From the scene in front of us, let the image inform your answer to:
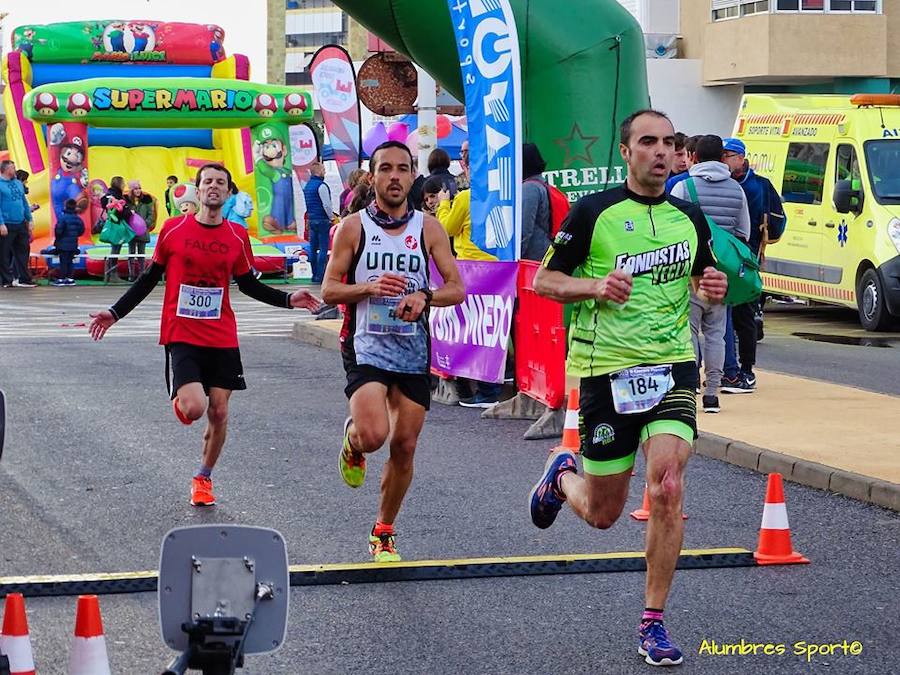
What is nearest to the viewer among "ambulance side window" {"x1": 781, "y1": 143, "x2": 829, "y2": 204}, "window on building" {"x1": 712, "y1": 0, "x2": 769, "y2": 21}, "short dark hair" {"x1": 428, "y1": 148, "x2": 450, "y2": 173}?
"short dark hair" {"x1": 428, "y1": 148, "x2": 450, "y2": 173}

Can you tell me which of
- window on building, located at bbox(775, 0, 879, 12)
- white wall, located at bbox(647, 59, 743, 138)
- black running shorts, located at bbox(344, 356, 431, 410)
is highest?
window on building, located at bbox(775, 0, 879, 12)

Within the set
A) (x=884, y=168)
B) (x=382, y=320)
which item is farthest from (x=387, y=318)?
(x=884, y=168)

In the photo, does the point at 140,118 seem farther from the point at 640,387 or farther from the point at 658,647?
the point at 658,647

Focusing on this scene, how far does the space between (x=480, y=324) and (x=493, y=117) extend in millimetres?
1587

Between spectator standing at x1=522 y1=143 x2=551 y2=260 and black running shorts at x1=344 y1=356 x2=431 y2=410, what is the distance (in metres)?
5.46

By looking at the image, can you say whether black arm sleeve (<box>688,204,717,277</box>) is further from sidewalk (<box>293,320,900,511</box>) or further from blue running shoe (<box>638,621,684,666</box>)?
sidewalk (<box>293,320,900,511</box>)

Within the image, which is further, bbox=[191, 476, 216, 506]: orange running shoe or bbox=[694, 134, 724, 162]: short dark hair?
bbox=[694, 134, 724, 162]: short dark hair

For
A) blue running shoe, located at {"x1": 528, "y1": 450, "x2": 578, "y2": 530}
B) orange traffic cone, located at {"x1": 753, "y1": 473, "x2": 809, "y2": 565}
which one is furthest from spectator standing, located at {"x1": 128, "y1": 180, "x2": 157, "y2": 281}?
blue running shoe, located at {"x1": 528, "y1": 450, "x2": 578, "y2": 530}

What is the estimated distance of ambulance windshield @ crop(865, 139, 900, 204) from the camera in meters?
19.2

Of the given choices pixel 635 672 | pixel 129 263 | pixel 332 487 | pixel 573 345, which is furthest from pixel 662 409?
pixel 129 263

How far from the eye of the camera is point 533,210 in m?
13.0

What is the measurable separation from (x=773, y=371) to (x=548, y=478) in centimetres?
856

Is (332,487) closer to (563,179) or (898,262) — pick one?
(563,179)

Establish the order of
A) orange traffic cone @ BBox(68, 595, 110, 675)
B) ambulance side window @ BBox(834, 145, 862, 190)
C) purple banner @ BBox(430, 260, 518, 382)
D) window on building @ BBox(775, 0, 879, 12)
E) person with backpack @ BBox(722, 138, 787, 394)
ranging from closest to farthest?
orange traffic cone @ BBox(68, 595, 110, 675) → purple banner @ BBox(430, 260, 518, 382) → person with backpack @ BBox(722, 138, 787, 394) → ambulance side window @ BBox(834, 145, 862, 190) → window on building @ BBox(775, 0, 879, 12)
